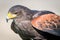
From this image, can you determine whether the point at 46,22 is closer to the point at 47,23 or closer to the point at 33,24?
the point at 47,23

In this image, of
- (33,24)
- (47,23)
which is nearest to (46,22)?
(47,23)

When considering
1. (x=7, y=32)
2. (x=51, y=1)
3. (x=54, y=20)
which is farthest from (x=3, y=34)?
(x=54, y=20)

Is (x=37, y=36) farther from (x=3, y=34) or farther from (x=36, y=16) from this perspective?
(x=3, y=34)
